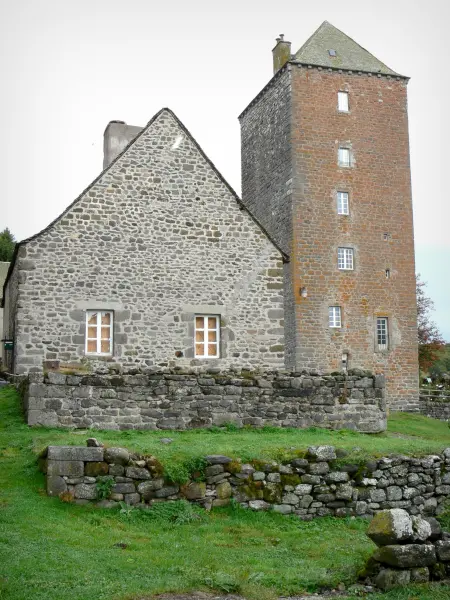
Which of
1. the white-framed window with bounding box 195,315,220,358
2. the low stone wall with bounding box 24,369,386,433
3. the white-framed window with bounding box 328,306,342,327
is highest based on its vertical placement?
the white-framed window with bounding box 328,306,342,327

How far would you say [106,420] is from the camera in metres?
15.8

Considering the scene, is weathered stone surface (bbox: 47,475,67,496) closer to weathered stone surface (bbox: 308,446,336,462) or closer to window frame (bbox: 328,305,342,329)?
weathered stone surface (bbox: 308,446,336,462)

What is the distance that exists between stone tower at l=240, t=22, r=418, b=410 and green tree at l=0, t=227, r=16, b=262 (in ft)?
91.0

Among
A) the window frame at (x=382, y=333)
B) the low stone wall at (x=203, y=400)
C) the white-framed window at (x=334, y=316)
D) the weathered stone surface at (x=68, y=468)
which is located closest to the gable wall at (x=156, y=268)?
the low stone wall at (x=203, y=400)

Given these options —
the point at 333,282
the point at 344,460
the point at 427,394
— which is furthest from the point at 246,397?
the point at 427,394

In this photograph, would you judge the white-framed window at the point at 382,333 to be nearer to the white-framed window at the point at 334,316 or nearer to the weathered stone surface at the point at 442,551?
the white-framed window at the point at 334,316

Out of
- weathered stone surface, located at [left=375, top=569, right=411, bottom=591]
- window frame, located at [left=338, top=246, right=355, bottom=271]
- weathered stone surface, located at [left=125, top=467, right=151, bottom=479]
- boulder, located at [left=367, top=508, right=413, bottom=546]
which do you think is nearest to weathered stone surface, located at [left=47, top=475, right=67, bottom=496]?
weathered stone surface, located at [left=125, top=467, right=151, bottom=479]

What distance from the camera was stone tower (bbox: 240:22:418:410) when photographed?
36719mm

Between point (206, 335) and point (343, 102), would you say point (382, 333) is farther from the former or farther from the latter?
point (206, 335)

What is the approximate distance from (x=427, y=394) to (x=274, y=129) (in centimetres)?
1698

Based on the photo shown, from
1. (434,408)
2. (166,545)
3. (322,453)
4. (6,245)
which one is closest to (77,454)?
(166,545)

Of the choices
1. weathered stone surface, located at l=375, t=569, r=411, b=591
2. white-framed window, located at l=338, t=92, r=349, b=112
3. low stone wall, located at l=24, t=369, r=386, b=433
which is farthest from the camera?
Answer: white-framed window, located at l=338, t=92, r=349, b=112

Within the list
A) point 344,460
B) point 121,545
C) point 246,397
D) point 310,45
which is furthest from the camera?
point 310,45

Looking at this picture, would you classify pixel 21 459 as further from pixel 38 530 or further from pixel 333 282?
pixel 333 282
